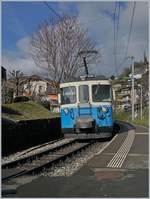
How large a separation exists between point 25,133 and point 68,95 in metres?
2.88

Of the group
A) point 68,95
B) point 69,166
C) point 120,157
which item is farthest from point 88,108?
point 69,166

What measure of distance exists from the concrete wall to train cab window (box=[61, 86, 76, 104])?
5.86ft

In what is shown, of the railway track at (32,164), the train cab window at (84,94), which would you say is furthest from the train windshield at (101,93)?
the railway track at (32,164)

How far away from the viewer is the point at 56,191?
7.96 m

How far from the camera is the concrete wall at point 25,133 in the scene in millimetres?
16484

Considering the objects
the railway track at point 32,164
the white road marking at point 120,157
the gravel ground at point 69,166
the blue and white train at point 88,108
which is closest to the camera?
the railway track at point 32,164

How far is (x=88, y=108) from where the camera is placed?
65.2 feet

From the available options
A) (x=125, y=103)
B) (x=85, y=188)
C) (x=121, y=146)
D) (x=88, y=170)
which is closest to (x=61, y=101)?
(x=121, y=146)

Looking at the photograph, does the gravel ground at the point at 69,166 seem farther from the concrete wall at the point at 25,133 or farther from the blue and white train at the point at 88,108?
the blue and white train at the point at 88,108

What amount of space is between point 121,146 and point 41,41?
28.5 metres

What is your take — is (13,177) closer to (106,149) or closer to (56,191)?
(56,191)

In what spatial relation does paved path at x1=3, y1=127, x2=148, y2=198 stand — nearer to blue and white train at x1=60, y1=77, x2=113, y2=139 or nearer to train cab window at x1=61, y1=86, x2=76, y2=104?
blue and white train at x1=60, y1=77, x2=113, y2=139

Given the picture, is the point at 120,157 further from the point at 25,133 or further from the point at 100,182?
the point at 25,133

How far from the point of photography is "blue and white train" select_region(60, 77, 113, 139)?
65.1ft
